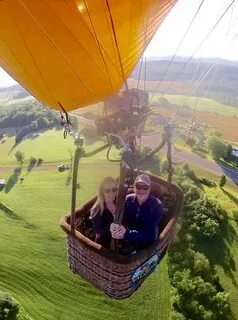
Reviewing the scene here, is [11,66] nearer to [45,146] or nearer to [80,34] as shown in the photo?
[80,34]

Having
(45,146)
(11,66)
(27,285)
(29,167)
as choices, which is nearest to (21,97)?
(45,146)

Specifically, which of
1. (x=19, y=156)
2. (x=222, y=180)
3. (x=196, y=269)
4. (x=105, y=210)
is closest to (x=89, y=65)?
(x=105, y=210)

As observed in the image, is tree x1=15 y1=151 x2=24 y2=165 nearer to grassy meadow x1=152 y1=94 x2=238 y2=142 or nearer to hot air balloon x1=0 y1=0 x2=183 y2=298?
grassy meadow x1=152 y1=94 x2=238 y2=142

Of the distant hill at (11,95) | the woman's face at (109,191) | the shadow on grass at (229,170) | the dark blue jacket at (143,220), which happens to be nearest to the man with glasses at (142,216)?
the dark blue jacket at (143,220)

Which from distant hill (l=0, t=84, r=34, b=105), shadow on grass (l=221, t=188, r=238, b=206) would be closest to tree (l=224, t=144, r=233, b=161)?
shadow on grass (l=221, t=188, r=238, b=206)

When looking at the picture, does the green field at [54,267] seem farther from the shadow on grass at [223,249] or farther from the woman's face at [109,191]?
the woman's face at [109,191]
